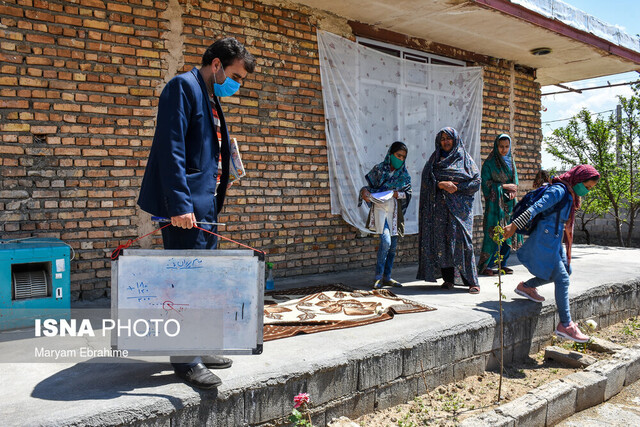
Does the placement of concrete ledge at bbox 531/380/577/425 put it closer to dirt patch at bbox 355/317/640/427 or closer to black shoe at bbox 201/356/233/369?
dirt patch at bbox 355/317/640/427

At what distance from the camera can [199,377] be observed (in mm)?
2486

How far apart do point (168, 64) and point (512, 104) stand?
228 inches

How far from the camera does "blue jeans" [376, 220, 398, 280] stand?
5.19m

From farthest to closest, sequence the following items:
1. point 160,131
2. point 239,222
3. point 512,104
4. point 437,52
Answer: point 512,104 → point 437,52 → point 239,222 → point 160,131

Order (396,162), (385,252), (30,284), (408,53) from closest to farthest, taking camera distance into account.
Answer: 1. (30,284)
2. (385,252)
3. (396,162)
4. (408,53)

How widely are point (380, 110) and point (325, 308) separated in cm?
322

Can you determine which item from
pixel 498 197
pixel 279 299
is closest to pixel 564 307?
pixel 498 197

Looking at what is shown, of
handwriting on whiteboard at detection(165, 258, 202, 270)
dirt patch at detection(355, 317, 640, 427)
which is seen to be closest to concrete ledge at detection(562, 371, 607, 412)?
dirt patch at detection(355, 317, 640, 427)

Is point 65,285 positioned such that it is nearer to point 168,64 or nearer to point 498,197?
point 168,64

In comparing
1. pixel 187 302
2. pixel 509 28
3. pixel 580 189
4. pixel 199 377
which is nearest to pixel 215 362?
pixel 199 377

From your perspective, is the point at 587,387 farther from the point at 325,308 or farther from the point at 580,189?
the point at 325,308

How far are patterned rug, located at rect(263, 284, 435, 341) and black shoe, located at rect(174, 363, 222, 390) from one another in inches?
33.2

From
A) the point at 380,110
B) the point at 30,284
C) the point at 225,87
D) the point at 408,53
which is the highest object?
the point at 408,53

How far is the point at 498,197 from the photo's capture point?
6.03m
